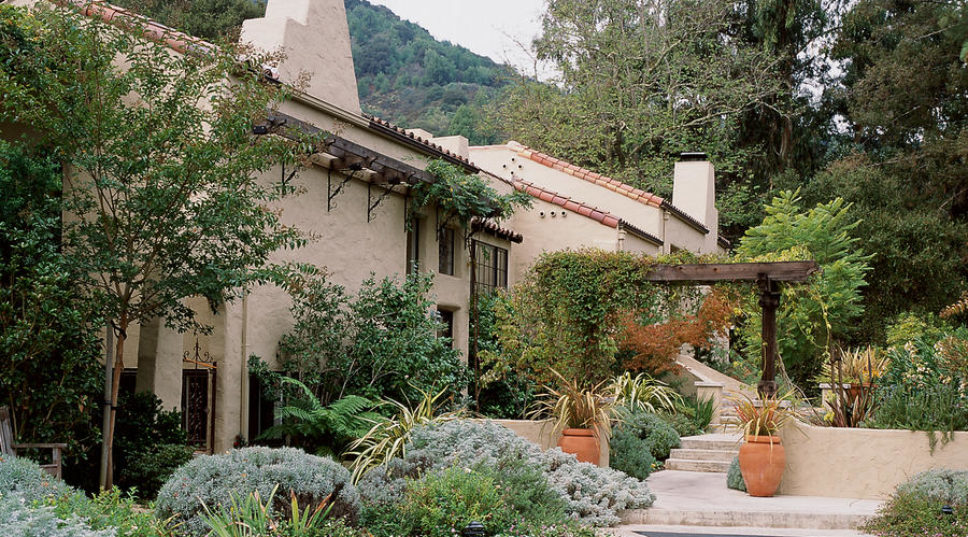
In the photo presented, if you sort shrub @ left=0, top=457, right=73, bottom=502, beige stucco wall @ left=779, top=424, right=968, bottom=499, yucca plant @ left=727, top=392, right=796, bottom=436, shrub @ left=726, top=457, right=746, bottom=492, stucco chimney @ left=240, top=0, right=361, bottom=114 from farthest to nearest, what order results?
stucco chimney @ left=240, top=0, right=361, bottom=114, shrub @ left=726, top=457, right=746, bottom=492, yucca plant @ left=727, top=392, right=796, bottom=436, beige stucco wall @ left=779, top=424, right=968, bottom=499, shrub @ left=0, top=457, right=73, bottom=502

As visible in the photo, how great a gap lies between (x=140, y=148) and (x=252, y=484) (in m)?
3.78

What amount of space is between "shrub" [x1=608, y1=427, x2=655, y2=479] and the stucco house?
447 cm

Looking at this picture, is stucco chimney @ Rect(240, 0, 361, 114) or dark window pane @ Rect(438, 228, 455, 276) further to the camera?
dark window pane @ Rect(438, 228, 455, 276)

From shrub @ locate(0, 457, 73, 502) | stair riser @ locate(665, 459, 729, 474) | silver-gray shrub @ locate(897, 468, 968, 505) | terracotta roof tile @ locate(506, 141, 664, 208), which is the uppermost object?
terracotta roof tile @ locate(506, 141, 664, 208)

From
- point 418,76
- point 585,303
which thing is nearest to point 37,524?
point 585,303

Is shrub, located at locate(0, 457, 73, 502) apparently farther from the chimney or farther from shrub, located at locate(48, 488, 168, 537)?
the chimney

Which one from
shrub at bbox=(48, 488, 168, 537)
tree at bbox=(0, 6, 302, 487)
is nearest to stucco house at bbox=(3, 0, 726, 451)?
tree at bbox=(0, 6, 302, 487)

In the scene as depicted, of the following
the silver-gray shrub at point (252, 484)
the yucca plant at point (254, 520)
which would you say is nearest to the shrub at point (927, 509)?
the silver-gray shrub at point (252, 484)

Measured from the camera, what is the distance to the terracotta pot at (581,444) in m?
11.7

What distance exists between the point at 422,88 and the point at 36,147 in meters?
34.1

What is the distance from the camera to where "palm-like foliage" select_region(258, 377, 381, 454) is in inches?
450

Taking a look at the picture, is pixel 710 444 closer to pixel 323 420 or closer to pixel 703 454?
pixel 703 454

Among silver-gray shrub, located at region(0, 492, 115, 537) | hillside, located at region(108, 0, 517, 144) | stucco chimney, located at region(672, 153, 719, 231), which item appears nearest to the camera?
silver-gray shrub, located at region(0, 492, 115, 537)

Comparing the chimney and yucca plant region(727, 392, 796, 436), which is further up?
the chimney
